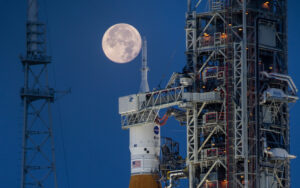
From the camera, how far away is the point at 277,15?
147250 mm

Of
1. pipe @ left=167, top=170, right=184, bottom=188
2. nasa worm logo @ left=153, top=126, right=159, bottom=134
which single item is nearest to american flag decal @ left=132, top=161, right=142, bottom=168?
nasa worm logo @ left=153, top=126, right=159, bottom=134

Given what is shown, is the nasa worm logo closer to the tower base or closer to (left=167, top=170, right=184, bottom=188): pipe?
the tower base

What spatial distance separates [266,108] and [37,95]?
79.2 feet

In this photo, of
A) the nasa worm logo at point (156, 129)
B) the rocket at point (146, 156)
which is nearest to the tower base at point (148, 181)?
Result: the rocket at point (146, 156)

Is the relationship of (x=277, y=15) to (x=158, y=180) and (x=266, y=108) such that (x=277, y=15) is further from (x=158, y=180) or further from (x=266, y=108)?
(x=158, y=180)

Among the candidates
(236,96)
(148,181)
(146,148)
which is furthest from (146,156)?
A: (236,96)

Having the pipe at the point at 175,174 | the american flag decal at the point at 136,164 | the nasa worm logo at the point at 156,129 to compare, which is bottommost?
the pipe at the point at 175,174

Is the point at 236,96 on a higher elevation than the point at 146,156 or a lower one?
higher

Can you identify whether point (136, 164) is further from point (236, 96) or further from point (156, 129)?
point (236, 96)

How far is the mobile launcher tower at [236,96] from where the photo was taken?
14075 centimetres

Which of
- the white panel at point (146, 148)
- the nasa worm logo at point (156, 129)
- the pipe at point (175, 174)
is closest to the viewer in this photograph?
the pipe at point (175, 174)

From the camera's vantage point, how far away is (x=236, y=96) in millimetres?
141500

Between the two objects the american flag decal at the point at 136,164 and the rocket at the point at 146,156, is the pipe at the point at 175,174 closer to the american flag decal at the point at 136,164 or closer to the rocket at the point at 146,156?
the rocket at the point at 146,156

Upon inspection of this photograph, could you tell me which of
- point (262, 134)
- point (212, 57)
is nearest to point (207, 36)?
point (212, 57)
